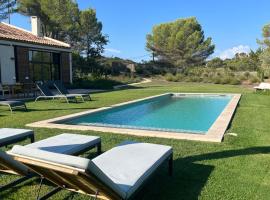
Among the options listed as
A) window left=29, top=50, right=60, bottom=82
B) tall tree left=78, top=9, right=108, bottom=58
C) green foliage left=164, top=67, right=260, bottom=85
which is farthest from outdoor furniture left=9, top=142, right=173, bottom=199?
tall tree left=78, top=9, right=108, bottom=58

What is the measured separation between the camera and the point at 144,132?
6723 mm

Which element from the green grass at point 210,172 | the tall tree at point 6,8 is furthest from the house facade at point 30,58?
the green grass at point 210,172

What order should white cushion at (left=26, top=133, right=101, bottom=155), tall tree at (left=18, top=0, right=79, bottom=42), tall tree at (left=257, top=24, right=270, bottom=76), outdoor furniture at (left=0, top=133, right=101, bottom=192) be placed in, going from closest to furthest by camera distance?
1. outdoor furniture at (left=0, top=133, right=101, bottom=192)
2. white cushion at (left=26, top=133, right=101, bottom=155)
3. tall tree at (left=257, top=24, right=270, bottom=76)
4. tall tree at (left=18, top=0, right=79, bottom=42)

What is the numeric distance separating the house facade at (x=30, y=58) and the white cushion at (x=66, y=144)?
14022mm

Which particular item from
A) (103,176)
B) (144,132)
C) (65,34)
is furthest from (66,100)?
(65,34)

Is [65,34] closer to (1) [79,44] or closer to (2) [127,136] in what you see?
(1) [79,44]

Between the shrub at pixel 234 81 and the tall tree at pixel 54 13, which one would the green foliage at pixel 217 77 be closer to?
the shrub at pixel 234 81

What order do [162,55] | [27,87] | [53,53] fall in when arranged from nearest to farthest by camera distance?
1. [27,87]
2. [53,53]
3. [162,55]

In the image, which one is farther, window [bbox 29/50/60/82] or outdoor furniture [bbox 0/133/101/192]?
window [bbox 29/50/60/82]

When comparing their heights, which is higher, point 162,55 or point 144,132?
point 162,55

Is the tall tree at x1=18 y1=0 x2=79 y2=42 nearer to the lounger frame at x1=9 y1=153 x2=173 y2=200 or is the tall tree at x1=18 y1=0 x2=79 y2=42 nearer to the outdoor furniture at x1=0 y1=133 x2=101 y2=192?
the outdoor furniture at x1=0 y1=133 x2=101 y2=192

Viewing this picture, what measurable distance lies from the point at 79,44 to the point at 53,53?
16.9 m

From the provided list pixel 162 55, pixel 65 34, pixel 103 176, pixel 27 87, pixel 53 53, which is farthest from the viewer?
pixel 162 55

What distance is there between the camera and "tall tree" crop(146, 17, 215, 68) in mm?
48281
